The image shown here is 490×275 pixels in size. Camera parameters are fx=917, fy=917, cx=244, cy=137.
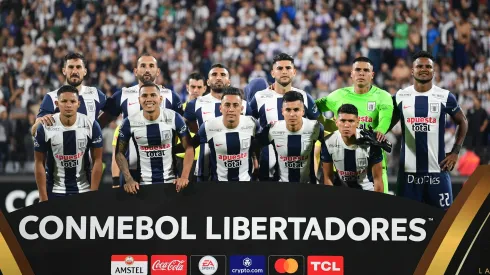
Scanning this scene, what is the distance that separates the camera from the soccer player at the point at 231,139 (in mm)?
8711

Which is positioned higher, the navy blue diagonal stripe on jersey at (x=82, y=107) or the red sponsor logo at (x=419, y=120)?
the navy blue diagonal stripe on jersey at (x=82, y=107)

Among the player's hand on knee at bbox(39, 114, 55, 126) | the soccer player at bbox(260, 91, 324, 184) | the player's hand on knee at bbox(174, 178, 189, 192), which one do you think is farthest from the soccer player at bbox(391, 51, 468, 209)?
the player's hand on knee at bbox(39, 114, 55, 126)

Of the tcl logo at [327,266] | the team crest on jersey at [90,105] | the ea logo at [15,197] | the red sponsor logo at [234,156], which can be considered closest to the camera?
the tcl logo at [327,266]

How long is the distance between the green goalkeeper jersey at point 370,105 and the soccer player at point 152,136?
5.45 ft

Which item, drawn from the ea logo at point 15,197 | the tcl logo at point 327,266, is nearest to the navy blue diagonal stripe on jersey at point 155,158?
the tcl logo at point 327,266

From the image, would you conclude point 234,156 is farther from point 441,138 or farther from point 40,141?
point 441,138

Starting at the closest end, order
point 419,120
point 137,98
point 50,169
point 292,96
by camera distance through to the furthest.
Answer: point 292,96, point 50,169, point 419,120, point 137,98

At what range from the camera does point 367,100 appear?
30.6 feet

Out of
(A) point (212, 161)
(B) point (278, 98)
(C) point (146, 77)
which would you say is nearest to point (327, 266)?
(A) point (212, 161)

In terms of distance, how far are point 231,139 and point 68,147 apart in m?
1.59

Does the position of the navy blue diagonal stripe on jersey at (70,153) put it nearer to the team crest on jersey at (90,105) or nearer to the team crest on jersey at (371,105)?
the team crest on jersey at (90,105)

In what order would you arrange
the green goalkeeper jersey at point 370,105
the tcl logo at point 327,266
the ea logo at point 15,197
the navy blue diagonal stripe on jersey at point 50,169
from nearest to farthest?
the tcl logo at point 327,266 → the navy blue diagonal stripe on jersey at point 50,169 → the green goalkeeper jersey at point 370,105 → the ea logo at point 15,197

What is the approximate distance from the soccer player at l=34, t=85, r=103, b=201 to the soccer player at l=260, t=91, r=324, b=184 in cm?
166

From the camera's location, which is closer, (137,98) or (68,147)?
(68,147)
